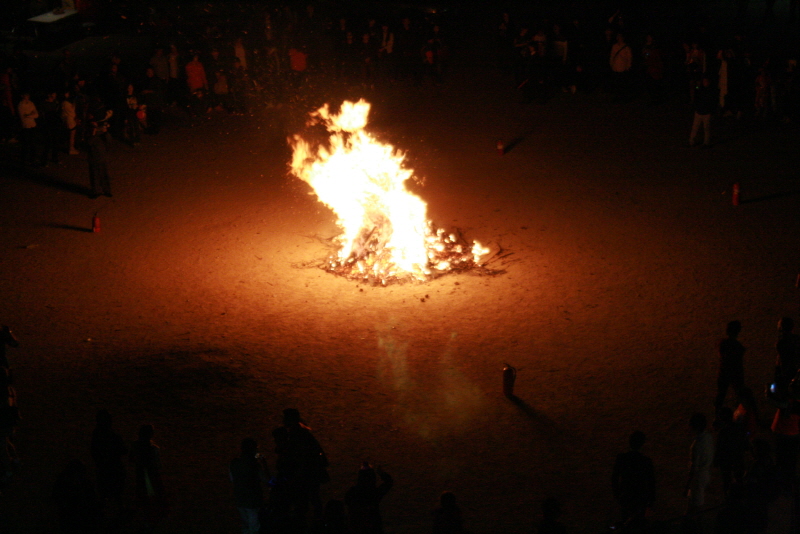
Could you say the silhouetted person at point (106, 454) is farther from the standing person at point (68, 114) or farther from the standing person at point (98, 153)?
the standing person at point (68, 114)

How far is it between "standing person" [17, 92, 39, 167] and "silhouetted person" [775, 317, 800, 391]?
16.8m

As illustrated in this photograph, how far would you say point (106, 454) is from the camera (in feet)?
24.5

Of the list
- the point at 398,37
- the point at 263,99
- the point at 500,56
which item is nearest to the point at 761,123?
the point at 500,56

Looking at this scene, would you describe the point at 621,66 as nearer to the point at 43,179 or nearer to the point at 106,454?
the point at 43,179

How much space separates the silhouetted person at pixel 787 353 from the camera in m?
9.01

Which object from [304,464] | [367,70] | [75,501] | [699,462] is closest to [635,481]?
[699,462]

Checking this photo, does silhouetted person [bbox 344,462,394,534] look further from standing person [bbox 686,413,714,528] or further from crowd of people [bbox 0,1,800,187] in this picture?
crowd of people [bbox 0,1,800,187]

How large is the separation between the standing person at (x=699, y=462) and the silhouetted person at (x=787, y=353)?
2276mm

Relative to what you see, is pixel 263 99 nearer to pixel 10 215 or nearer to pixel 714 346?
pixel 10 215

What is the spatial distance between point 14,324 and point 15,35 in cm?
2133

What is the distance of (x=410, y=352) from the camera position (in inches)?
447

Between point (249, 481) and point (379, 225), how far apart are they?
313 inches

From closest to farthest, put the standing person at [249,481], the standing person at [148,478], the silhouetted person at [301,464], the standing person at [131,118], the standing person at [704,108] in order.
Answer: the standing person at [249,481], the silhouetted person at [301,464], the standing person at [148,478], the standing person at [704,108], the standing person at [131,118]

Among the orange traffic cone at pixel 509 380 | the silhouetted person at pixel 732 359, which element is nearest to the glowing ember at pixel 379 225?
the orange traffic cone at pixel 509 380
